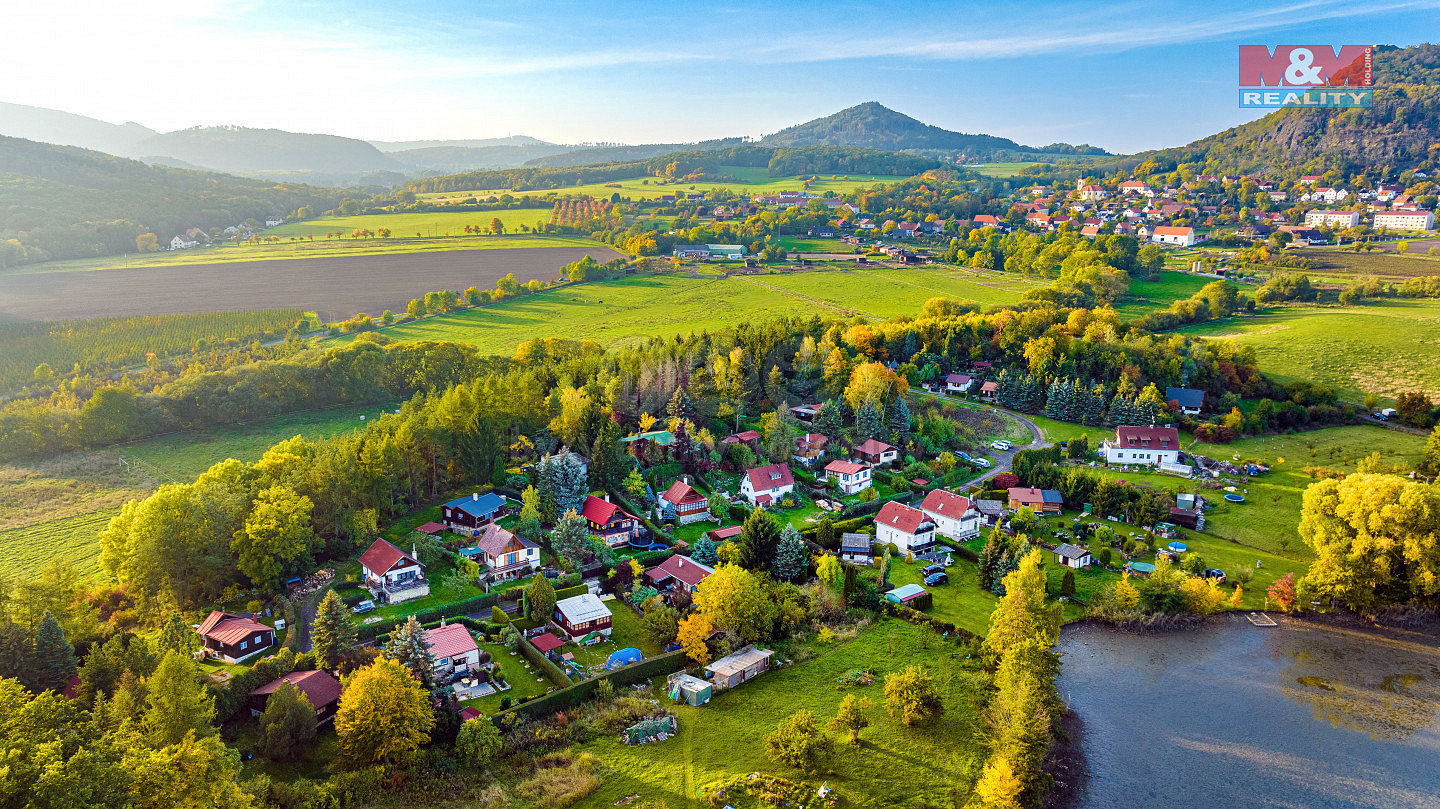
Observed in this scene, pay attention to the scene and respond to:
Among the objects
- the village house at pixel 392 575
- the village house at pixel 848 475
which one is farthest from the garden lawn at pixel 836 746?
the village house at pixel 848 475

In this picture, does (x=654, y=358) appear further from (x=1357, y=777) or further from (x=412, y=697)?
(x=1357, y=777)

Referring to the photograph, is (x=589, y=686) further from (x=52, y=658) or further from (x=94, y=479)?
(x=94, y=479)

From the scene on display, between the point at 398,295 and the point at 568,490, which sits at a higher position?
the point at 398,295

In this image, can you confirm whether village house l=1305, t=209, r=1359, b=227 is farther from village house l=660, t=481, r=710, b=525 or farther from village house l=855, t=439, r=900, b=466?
village house l=660, t=481, r=710, b=525

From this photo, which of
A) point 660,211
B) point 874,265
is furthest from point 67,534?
point 660,211

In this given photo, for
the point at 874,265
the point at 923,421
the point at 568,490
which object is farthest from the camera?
the point at 874,265

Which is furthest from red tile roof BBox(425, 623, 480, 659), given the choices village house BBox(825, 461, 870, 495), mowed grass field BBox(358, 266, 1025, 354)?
mowed grass field BBox(358, 266, 1025, 354)
